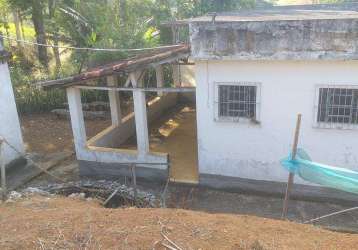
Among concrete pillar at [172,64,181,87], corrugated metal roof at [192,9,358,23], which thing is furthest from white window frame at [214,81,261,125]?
concrete pillar at [172,64,181,87]

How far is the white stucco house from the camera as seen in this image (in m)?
8.18

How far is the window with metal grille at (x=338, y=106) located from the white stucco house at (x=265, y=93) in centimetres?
2

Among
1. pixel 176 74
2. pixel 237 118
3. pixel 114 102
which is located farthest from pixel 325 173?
pixel 176 74

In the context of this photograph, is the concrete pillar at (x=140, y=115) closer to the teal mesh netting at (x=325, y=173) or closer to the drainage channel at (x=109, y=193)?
the drainage channel at (x=109, y=193)

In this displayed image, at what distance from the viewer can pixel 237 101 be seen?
922cm

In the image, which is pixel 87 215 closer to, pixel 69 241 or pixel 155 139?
pixel 69 241

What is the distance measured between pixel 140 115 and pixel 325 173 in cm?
534

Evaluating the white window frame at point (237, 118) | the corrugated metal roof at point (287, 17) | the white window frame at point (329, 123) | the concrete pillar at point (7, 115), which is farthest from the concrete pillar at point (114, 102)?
the white window frame at point (329, 123)

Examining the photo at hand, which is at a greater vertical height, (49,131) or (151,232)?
(151,232)

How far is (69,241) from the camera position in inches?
207

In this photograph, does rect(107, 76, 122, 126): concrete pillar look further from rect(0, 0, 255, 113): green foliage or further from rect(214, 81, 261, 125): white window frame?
rect(0, 0, 255, 113): green foliage

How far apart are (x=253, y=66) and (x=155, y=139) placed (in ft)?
18.1

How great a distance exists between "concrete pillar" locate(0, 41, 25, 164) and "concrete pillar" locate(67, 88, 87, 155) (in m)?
1.82

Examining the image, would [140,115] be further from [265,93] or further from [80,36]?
[80,36]
